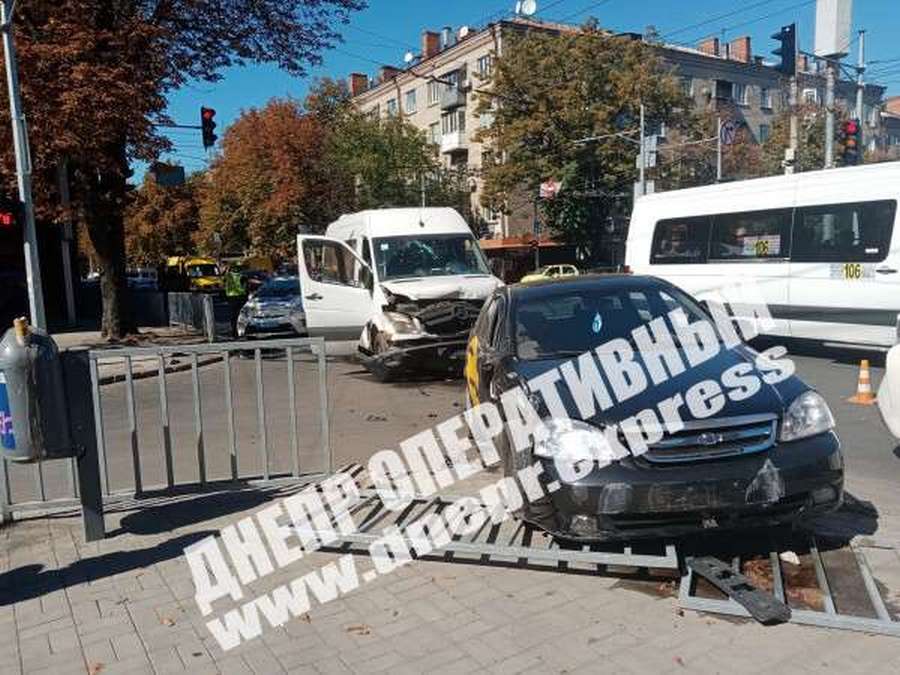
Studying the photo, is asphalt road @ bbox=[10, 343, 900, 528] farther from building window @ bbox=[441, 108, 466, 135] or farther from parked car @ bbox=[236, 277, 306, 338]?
building window @ bbox=[441, 108, 466, 135]

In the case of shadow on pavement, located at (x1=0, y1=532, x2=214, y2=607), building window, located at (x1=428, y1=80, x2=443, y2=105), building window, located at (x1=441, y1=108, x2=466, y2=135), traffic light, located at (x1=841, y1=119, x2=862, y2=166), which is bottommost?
shadow on pavement, located at (x1=0, y1=532, x2=214, y2=607)

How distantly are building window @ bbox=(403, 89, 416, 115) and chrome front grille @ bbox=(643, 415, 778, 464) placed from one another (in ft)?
203

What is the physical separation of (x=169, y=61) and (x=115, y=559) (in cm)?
1430

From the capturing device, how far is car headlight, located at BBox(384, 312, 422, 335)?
10.8 m

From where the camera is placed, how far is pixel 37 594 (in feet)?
14.2

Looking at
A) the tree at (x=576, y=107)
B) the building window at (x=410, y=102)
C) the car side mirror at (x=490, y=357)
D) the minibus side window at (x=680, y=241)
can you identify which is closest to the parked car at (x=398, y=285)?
the minibus side window at (x=680, y=241)

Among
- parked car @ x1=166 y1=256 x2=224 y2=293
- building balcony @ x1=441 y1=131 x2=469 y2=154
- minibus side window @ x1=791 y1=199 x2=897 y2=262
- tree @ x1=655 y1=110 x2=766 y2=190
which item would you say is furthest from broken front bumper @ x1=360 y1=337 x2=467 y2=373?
building balcony @ x1=441 y1=131 x2=469 y2=154

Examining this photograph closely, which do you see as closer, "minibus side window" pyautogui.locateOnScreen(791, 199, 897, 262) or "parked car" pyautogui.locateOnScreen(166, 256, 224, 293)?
"minibus side window" pyautogui.locateOnScreen(791, 199, 897, 262)

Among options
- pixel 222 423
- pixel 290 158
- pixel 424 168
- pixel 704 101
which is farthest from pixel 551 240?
pixel 222 423

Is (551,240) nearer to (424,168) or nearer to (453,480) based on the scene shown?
(424,168)

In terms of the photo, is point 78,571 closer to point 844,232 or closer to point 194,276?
point 844,232

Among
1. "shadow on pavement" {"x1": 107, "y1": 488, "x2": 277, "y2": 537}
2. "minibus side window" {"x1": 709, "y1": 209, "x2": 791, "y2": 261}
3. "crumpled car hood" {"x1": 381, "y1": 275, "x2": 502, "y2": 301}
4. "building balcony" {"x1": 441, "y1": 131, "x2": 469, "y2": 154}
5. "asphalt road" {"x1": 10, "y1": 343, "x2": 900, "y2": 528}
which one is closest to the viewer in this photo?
"shadow on pavement" {"x1": 107, "y1": 488, "x2": 277, "y2": 537}

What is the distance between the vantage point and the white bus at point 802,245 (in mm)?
10625

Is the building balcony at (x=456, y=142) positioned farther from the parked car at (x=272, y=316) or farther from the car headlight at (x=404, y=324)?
the car headlight at (x=404, y=324)
